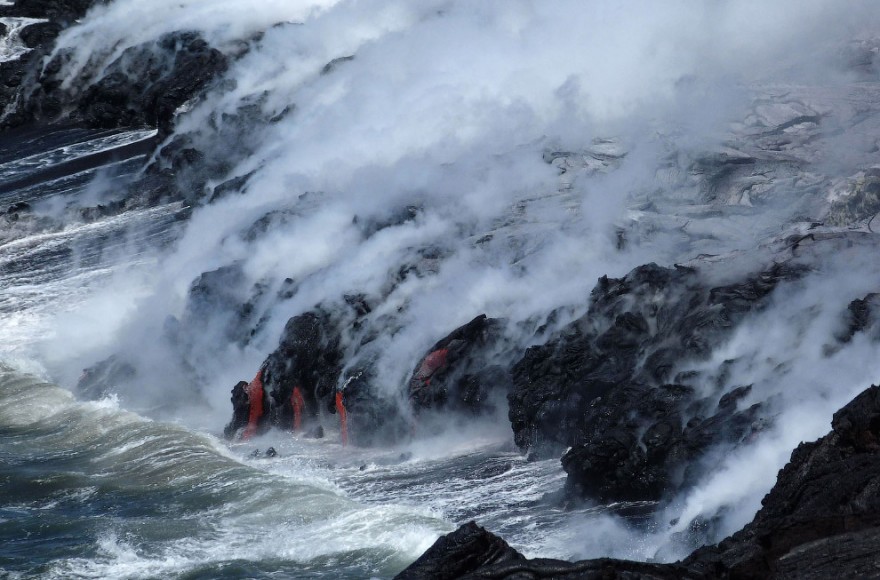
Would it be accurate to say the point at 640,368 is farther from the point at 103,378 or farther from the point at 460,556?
the point at 103,378

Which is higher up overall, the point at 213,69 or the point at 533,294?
the point at 213,69

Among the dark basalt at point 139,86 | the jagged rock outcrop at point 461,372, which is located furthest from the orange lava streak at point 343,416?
the dark basalt at point 139,86

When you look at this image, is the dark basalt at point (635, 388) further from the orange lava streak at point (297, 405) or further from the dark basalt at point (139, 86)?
the dark basalt at point (139, 86)

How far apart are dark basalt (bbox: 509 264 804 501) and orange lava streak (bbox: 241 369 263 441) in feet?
17.9

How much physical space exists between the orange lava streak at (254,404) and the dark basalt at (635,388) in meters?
5.47

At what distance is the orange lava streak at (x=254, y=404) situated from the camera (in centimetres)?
2133

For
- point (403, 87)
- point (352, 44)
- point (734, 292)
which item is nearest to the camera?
point (734, 292)

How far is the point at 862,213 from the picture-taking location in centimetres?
1969

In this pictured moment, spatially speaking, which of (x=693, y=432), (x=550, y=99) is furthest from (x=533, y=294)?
(x=550, y=99)

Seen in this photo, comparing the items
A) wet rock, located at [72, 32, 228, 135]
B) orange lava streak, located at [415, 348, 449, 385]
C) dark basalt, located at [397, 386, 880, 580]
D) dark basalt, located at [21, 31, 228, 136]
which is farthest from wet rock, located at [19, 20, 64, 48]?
dark basalt, located at [397, 386, 880, 580]

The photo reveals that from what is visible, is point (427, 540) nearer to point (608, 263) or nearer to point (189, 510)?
point (189, 510)

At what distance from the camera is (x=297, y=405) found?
21.4 m

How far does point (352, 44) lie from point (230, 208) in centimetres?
1031

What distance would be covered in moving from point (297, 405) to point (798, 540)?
13759mm
